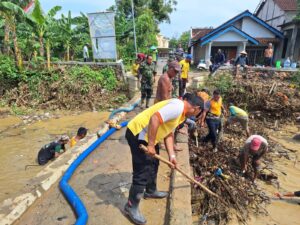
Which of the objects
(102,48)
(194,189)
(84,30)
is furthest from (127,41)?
(194,189)

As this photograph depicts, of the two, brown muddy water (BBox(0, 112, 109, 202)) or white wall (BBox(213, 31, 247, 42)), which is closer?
brown muddy water (BBox(0, 112, 109, 202))

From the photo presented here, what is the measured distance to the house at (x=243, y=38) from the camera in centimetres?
1989

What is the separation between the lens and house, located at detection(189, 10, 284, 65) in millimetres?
19891

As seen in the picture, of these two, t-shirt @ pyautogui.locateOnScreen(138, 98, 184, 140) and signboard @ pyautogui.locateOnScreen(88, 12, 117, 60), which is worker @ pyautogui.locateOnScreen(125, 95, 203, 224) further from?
signboard @ pyautogui.locateOnScreen(88, 12, 117, 60)

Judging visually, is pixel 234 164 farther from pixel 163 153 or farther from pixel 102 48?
pixel 102 48

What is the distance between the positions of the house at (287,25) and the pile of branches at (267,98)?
29.5 ft

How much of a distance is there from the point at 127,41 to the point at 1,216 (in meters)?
17.3

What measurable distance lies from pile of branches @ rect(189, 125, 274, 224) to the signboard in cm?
866

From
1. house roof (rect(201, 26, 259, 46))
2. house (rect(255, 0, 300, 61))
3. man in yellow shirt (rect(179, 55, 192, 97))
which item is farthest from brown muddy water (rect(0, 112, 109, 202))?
house (rect(255, 0, 300, 61))

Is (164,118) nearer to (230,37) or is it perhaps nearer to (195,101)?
(195,101)

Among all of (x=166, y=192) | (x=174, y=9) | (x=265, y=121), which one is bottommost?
(x=265, y=121)

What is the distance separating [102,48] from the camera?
13.3m

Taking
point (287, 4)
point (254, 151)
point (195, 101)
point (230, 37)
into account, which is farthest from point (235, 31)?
point (195, 101)

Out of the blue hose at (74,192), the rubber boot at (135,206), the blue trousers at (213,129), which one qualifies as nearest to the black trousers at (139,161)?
the rubber boot at (135,206)
